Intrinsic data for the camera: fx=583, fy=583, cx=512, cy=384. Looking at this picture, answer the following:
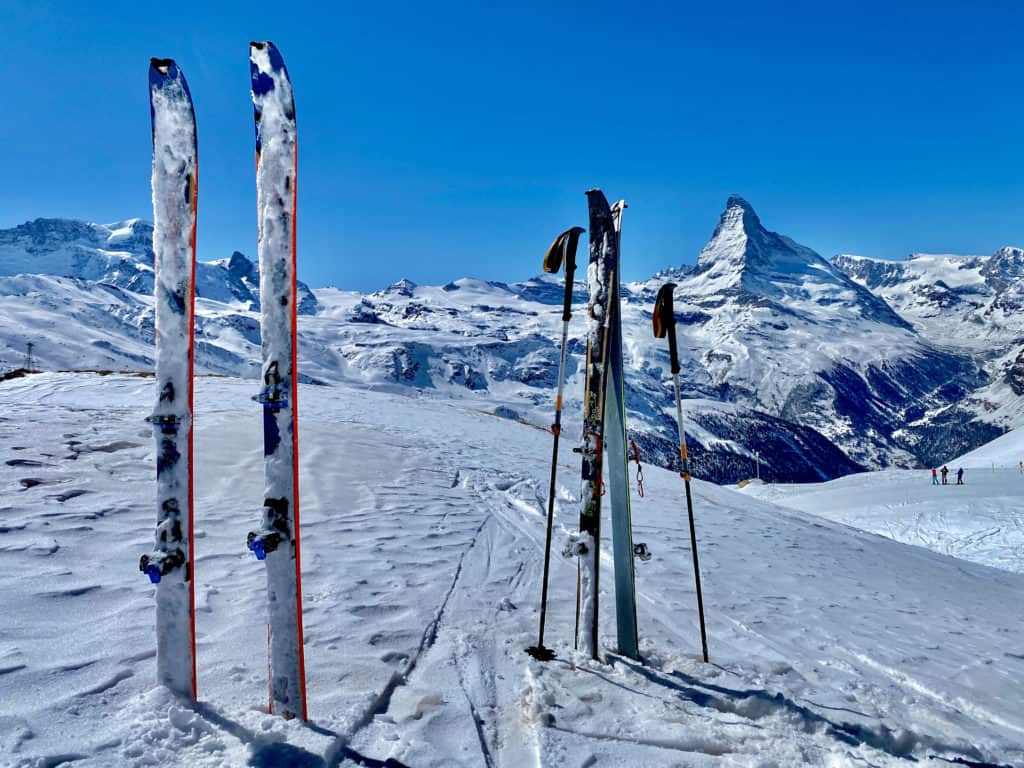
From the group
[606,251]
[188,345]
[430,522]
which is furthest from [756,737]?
[430,522]

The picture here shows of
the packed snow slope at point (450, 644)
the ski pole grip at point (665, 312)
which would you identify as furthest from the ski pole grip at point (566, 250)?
the packed snow slope at point (450, 644)

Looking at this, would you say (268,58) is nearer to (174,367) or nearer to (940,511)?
(174,367)

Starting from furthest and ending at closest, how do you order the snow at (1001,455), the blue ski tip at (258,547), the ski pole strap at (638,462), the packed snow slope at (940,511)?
the snow at (1001,455)
the packed snow slope at (940,511)
the ski pole strap at (638,462)
the blue ski tip at (258,547)

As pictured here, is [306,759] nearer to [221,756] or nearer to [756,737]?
[221,756]

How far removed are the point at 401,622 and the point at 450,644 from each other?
2.05ft

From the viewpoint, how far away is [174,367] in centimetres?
356

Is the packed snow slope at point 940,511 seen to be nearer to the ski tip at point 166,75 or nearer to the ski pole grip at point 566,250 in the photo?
the ski pole grip at point 566,250

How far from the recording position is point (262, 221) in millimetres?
3629

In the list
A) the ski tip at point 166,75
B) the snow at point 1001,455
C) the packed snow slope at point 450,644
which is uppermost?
the ski tip at point 166,75

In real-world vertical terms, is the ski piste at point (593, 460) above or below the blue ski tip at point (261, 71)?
below

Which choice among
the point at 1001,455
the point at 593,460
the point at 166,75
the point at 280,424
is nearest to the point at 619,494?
the point at 593,460

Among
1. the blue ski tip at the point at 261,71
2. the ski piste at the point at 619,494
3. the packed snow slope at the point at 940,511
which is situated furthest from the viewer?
the packed snow slope at the point at 940,511

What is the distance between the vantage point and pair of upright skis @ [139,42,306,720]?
3.49 metres

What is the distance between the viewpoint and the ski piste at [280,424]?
137 inches
